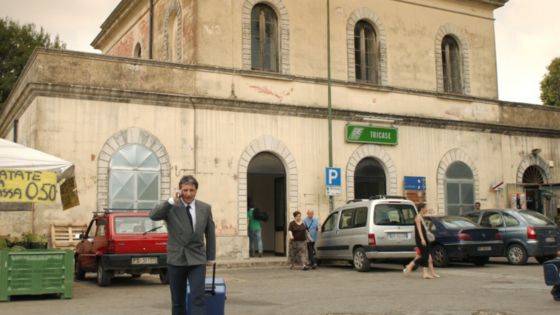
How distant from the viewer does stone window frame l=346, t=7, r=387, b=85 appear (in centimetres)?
2433

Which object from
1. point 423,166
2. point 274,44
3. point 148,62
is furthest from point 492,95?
point 148,62

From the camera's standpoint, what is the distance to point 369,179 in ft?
79.4

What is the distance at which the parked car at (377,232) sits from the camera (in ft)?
58.5

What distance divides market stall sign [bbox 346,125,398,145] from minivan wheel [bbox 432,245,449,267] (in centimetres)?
572

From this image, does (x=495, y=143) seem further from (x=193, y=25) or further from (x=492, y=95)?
(x=193, y=25)

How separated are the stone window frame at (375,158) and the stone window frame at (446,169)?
2066 mm

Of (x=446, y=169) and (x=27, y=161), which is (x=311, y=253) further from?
(x=27, y=161)

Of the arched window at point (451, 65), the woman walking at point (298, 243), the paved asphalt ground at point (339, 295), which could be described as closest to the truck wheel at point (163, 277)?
the paved asphalt ground at point (339, 295)

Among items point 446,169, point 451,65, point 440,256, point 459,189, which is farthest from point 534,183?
point 440,256

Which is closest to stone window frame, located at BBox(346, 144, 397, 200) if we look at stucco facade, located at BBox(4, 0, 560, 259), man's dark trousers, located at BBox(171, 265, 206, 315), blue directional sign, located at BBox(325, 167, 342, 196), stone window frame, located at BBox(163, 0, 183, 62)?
stucco facade, located at BBox(4, 0, 560, 259)

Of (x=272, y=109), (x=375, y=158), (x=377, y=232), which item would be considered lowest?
(x=377, y=232)

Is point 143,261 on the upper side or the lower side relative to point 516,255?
upper

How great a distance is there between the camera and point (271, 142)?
22.3m

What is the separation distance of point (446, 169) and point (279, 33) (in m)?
8.20
